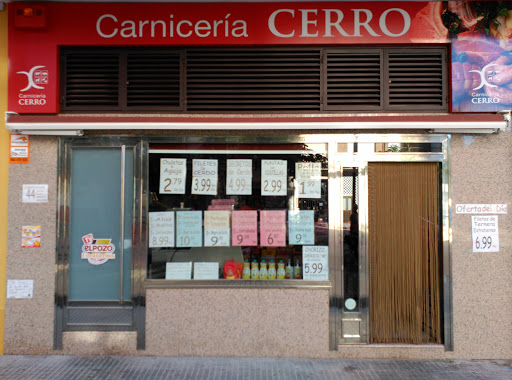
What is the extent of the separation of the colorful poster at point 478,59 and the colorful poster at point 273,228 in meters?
2.69

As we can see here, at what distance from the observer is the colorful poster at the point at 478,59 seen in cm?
486

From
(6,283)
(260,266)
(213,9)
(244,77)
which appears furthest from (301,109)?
(6,283)

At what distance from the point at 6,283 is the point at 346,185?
15.4ft

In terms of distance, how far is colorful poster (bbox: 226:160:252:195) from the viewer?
5066mm

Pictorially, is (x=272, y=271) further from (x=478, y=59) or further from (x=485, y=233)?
(x=478, y=59)

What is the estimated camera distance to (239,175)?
5066 millimetres

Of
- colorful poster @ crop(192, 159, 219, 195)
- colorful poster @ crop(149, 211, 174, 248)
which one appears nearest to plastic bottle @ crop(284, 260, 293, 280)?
colorful poster @ crop(192, 159, 219, 195)

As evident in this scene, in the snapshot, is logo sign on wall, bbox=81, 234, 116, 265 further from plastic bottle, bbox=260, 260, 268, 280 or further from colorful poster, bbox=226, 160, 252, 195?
plastic bottle, bbox=260, 260, 268, 280

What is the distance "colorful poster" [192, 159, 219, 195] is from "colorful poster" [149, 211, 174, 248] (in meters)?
0.50

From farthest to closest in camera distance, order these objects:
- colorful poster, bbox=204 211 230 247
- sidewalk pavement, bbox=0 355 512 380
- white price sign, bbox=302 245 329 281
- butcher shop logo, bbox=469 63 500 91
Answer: colorful poster, bbox=204 211 230 247, white price sign, bbox=302 245 329 281, butcher shop logo, bbox=469 63 500 91, sidewalk pavement, bbox=0 355 512 380

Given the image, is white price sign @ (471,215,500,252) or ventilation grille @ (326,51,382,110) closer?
white price sign @ (471,215,500,252)

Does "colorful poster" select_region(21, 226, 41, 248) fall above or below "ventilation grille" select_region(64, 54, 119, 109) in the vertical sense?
below

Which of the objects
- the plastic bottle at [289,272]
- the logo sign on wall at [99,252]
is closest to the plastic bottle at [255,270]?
the plastic bottle at [289,272]

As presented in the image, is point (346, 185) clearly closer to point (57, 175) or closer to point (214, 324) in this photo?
point (214, 324)
